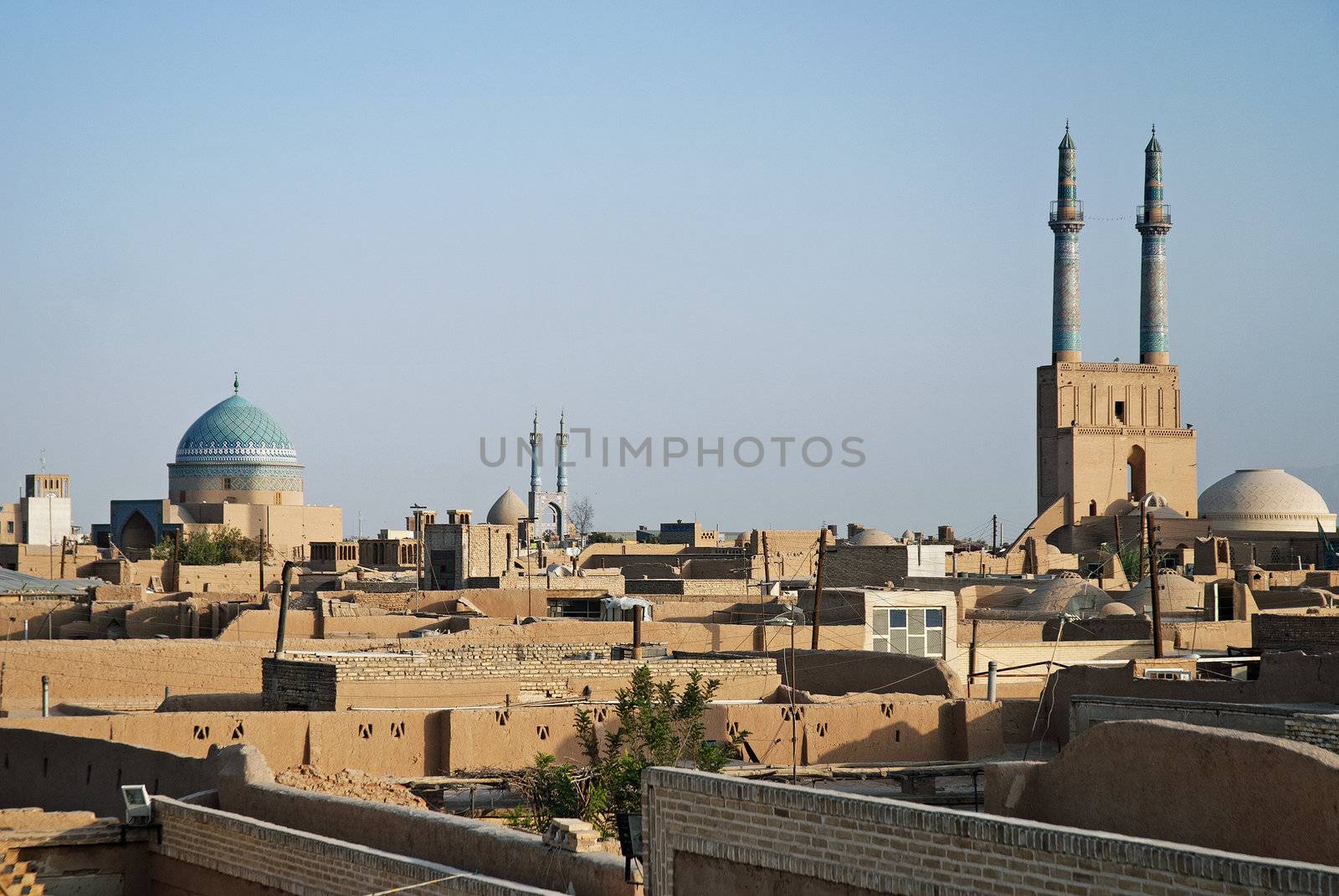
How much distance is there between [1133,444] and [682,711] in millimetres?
55560

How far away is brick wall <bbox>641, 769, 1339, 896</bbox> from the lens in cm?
453

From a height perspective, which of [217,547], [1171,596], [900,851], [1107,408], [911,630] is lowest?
[911,630]

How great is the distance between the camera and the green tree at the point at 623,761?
31.9ft

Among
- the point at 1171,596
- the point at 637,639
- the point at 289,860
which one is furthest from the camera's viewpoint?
the point at 1171,596

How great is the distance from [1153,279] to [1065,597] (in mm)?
42005

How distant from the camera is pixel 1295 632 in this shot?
1859cm

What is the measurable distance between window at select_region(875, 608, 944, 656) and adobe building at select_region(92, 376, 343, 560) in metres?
38.9

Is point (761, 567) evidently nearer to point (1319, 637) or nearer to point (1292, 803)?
point (1319, 637)

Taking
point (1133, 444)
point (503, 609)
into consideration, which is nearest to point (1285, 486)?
point (1133, 444)

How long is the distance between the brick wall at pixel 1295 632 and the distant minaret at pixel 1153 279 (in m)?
50.0

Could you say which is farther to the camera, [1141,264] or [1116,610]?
[1141,264]

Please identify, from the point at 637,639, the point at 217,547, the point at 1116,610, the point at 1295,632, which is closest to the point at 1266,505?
the point at 217,547

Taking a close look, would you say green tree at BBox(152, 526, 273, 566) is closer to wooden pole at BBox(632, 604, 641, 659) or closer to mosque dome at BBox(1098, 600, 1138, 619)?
mosque dome at BBox(1098, 600, 1138, 619)

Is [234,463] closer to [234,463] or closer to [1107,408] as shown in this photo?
[234,463]
